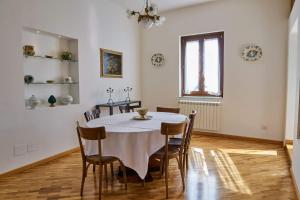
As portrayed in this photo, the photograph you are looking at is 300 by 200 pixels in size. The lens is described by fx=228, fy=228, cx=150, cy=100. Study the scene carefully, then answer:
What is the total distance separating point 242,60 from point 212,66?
0.69m

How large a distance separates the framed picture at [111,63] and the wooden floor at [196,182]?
1943mm

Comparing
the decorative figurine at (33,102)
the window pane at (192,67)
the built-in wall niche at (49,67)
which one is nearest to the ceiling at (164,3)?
the window pane at (192,67)

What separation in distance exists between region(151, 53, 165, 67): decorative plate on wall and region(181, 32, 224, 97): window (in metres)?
0.51

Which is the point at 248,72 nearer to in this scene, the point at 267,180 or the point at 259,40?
the point at 259,40

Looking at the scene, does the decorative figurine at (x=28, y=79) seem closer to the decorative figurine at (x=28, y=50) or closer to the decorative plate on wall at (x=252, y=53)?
the decorative figurine at (x=28, y=50)

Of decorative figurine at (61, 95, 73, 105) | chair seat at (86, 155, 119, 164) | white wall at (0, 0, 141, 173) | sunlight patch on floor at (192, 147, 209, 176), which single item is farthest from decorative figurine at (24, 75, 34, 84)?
sunlight patch on floor at (192, 147, 209, 176)

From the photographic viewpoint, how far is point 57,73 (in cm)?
412

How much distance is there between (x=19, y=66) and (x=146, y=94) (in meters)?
3.39

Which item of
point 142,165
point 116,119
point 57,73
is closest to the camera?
point 142,165

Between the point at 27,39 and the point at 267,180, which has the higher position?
the point at 27,39

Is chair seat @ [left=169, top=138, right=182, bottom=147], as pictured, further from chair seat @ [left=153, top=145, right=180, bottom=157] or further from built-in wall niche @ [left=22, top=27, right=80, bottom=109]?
built-in wall niche @ [left=22, top=27, right=80, bottom=109]

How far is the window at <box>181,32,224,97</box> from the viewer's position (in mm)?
5156

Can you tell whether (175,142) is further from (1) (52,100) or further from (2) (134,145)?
(1) (52,100)

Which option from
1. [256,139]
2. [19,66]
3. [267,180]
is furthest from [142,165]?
[256,139]
